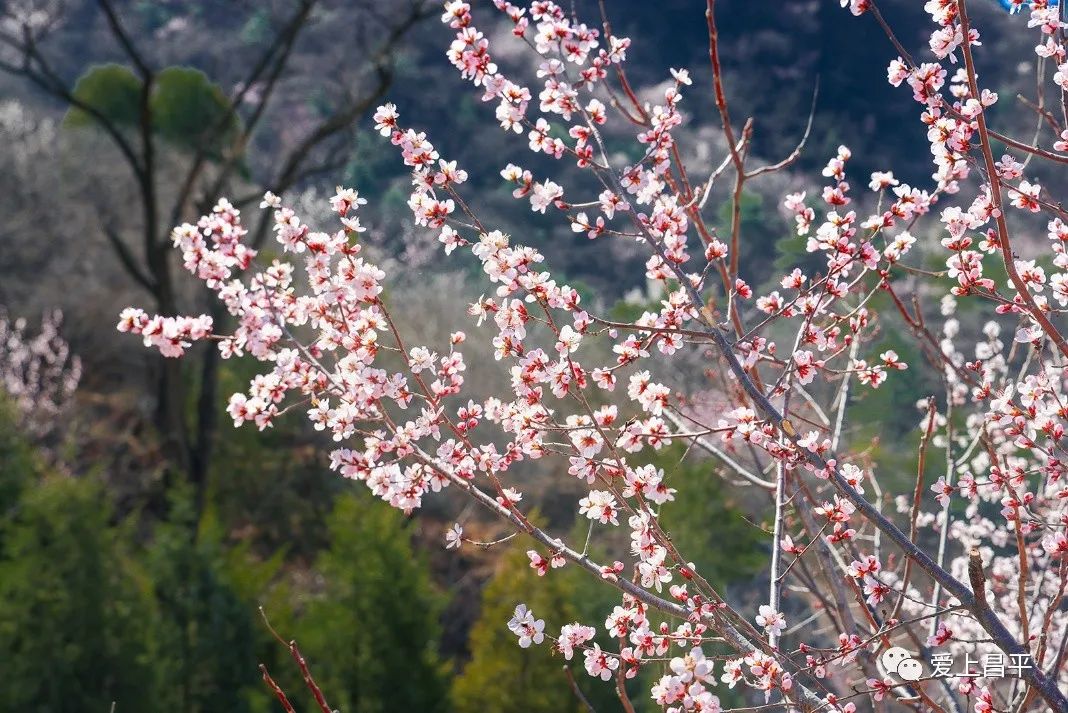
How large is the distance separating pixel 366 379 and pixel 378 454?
165 millimetres

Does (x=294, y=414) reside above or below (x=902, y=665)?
above

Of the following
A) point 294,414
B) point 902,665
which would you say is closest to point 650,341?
point 902,665

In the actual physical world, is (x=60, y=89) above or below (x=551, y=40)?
above

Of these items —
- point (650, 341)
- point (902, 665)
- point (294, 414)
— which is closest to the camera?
point (902, 665)

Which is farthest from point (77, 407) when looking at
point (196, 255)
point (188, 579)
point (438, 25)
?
point (438, 25)

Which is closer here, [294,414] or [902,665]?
[902,665]

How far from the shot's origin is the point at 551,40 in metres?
1.83

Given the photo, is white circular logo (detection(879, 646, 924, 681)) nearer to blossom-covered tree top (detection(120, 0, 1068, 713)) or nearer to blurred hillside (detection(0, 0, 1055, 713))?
blossom-covered tree top (detection(120, 0, 1068, 713))

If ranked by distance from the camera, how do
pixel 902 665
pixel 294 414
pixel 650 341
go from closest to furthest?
pixel 902 665
pixel 650 341
pixel 294 414

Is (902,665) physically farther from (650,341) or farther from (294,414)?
(294,414)

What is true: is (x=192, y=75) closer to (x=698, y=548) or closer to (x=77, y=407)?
(x=77, y=407)

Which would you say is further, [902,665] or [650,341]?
[650,341]

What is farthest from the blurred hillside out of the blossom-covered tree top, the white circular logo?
the white circular logo

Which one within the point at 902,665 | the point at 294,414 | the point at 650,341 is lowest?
the point at 902,665
